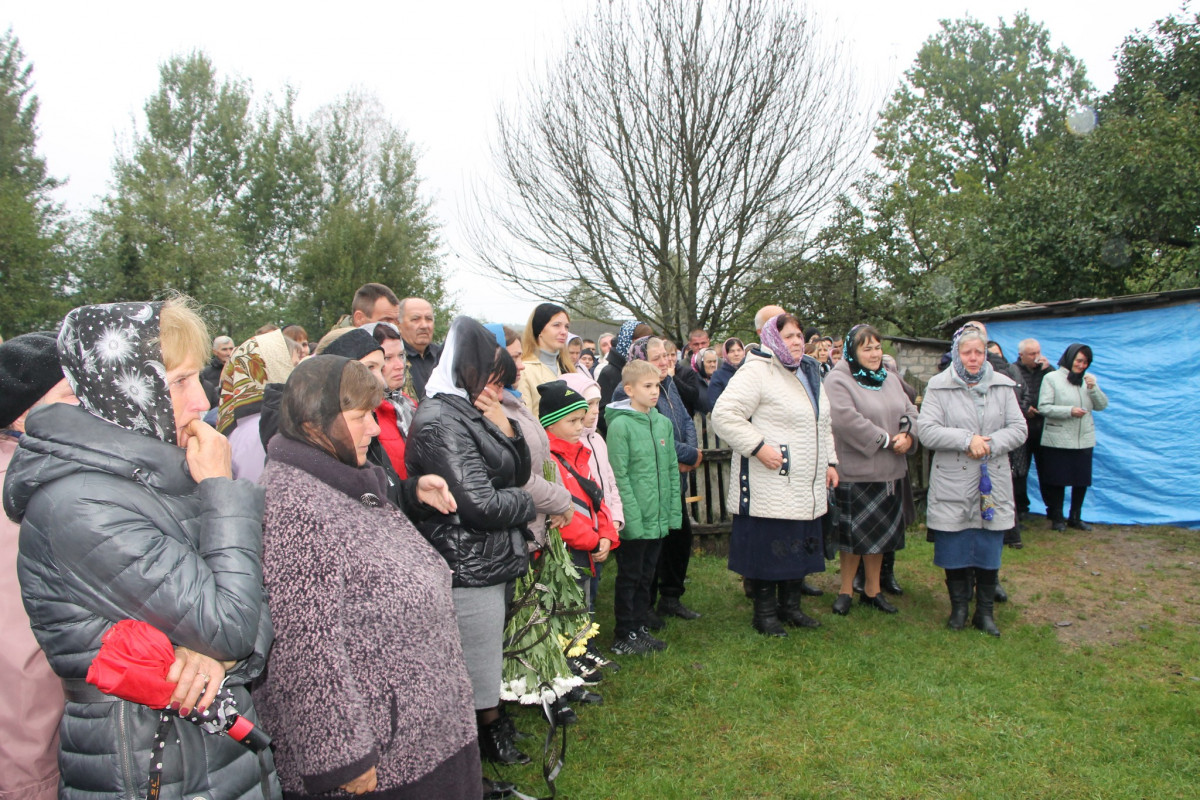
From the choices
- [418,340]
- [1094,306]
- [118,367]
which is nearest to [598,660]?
[418,340]

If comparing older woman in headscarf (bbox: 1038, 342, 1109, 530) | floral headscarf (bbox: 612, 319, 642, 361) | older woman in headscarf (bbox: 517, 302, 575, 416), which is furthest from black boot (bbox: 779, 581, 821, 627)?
older woman in headscarf (bbox: 1038, 342, 1109, 530)

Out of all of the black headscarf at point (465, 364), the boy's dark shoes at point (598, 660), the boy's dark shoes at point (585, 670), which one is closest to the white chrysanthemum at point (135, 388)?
the black headscarf at point (465, 364)

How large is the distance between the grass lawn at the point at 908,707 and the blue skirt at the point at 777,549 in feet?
1.52

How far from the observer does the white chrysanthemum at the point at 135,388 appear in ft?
5.98

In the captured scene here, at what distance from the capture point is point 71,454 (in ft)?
5.60

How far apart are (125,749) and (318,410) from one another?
0.92 metres

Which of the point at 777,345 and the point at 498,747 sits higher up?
the point at 777,345

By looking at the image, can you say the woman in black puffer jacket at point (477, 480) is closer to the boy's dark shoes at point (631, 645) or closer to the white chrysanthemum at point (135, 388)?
the white chrysanthemum at point (135, 388)

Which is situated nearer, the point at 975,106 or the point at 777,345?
the point at 777,345

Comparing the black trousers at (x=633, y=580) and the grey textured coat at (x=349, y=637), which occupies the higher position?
the grey textured coat at (x=349, y=637)

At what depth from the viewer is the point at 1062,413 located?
8.12m

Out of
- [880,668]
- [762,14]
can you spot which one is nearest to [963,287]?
[762,14]

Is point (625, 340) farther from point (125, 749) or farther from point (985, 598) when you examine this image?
point (125, 749)

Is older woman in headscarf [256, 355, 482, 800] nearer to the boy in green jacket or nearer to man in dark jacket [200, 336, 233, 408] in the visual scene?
the boy in green jacket
